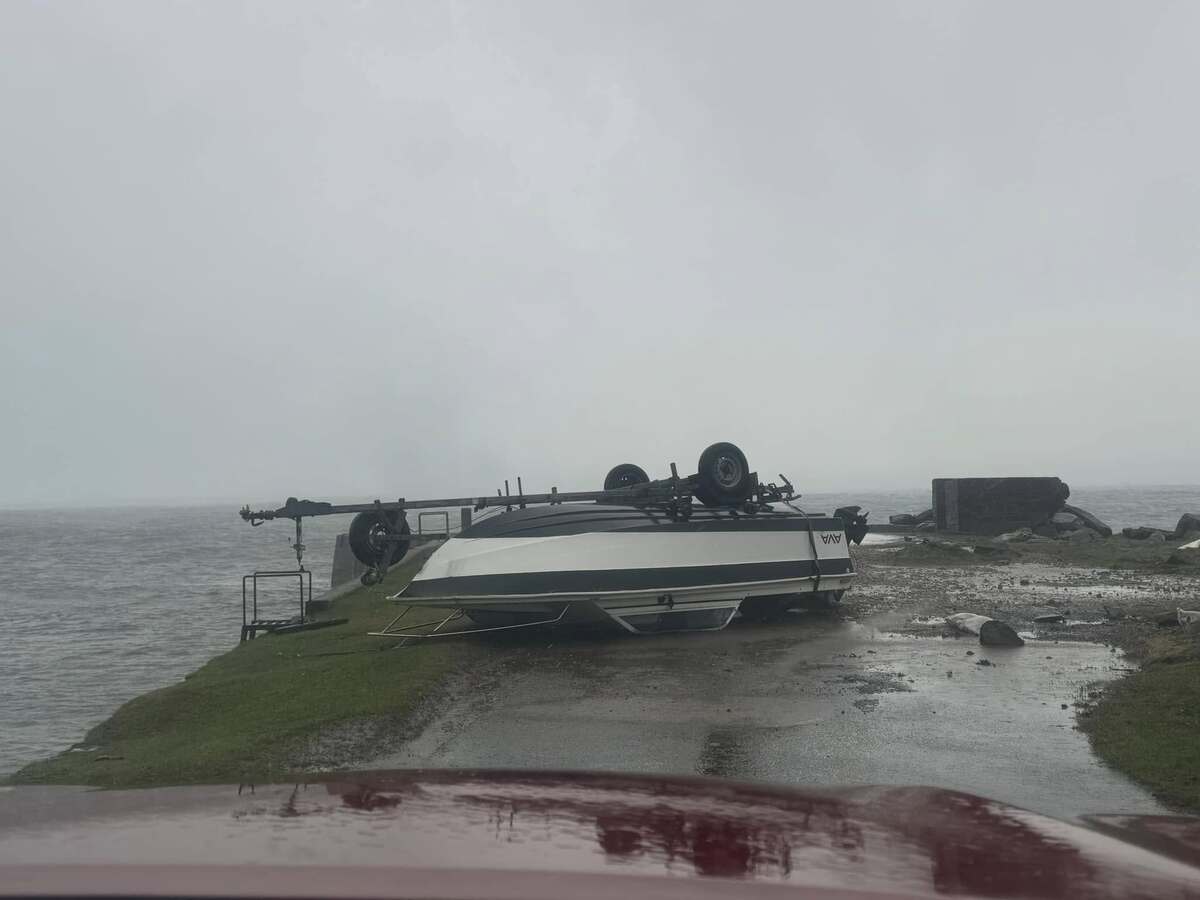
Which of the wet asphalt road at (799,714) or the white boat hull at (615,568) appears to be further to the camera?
the white boat hull at (615,568)

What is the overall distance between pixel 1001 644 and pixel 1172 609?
410cm

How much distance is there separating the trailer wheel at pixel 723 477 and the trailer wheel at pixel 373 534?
4.54 meters

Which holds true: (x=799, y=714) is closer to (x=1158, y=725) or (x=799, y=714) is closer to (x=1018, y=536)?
(x=1158, y=725)

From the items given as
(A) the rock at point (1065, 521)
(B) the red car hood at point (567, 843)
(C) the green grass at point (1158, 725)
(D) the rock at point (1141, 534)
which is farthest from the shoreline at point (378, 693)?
(A) the rock at point (1065, 521)

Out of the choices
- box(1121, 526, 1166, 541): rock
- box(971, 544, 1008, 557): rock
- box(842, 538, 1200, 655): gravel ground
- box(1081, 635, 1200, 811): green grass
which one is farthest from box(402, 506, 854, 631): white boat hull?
box(1121, 526, 1166, 541): rock

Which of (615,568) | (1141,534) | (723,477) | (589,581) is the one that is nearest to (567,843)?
(589,581)

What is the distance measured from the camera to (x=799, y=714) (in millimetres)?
8328

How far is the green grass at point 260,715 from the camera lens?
7.13 meters

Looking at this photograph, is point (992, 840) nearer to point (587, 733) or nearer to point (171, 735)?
point (587, 733)

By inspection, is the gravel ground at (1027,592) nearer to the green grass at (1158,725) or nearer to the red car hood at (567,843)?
the green grass at (1158,725)

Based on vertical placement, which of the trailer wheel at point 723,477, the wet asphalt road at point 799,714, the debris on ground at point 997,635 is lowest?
the wet asphalt road at point 799,714

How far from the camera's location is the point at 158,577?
3384 centimetres

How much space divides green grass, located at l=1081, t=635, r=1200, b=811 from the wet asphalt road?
0.55 ft

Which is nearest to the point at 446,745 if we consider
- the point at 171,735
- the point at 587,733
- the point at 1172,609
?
the point at 587,733
